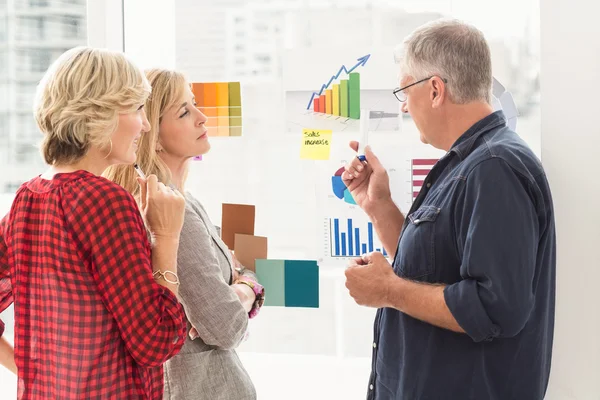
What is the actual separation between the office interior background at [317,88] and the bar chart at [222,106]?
1.2 inches

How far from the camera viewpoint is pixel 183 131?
1.80 meters

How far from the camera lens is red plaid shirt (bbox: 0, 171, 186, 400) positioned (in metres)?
1.29

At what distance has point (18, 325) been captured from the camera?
139 centimetres

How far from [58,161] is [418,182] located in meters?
1.07

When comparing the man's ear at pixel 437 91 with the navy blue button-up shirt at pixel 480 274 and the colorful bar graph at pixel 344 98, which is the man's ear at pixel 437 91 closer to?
the navy blue button-up shirt at pixel 480 274

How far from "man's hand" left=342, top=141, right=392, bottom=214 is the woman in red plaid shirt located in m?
0.66

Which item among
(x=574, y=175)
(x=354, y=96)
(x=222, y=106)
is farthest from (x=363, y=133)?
(x=574, y=175)

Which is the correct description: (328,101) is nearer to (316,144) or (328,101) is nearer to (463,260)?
(316,144)

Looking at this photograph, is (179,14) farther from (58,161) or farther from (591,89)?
(591,89)

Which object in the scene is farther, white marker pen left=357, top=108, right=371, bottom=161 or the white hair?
white marker pen left=357, top=108, right=371, bottom=161

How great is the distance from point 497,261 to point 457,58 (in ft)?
1.56

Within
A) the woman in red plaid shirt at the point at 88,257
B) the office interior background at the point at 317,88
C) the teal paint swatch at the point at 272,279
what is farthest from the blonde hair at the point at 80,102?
the teal paint swatch at the point at 272,279

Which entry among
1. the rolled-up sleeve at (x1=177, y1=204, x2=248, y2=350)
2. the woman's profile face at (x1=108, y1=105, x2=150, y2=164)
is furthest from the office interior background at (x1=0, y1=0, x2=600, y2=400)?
the woman's profile face at (x1=108, y1=105, x2=150, y2=164)

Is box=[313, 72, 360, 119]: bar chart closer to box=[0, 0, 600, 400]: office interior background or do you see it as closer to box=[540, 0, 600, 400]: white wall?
box=[0, 0, 600, 400]: office interior background
